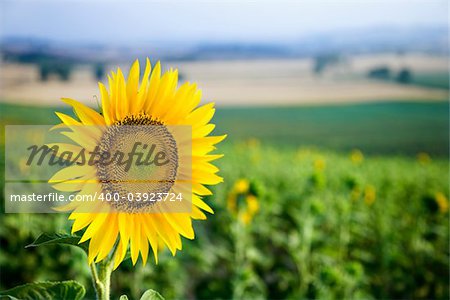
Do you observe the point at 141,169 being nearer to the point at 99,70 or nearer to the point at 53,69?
the point at 99,70

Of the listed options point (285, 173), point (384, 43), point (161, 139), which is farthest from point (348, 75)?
point (161, 139)

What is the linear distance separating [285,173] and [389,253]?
1.71ft

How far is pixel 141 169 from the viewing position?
16.7 inches

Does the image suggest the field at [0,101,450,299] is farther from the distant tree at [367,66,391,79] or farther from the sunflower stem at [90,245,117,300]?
the sunflower stem at [90,245,117,300]

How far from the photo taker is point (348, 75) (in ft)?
8.05

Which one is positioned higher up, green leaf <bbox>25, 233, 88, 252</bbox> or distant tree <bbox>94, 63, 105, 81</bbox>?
distant tree <bbox>94, 63, 105, 81</bbox>

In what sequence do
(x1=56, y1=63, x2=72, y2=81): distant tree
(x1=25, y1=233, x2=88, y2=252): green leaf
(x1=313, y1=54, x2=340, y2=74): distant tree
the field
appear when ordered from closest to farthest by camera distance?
1. (x1=25, y1=233, x2=88, y2=252): green leaf
2. the field
3. (x1=56, y1=63, x2=72, y2=81): distant tree
4. (x1=313, y1=54, x2=340, y2=74): distant tree

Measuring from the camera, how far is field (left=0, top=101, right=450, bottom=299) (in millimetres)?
1265

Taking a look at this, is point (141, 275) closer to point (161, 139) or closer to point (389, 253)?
point (389, 253)

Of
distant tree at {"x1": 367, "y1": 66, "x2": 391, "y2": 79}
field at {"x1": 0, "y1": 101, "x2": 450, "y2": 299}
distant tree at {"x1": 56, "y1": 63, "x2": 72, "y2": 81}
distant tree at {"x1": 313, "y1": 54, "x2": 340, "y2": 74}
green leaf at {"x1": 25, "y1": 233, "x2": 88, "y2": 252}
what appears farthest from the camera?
distant tree at {"x1": 367, "y1": 66, "x2": 391, "y2": 79}

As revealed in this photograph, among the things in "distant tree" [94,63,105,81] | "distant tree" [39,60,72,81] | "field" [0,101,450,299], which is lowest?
"field" [0,101,450,299]

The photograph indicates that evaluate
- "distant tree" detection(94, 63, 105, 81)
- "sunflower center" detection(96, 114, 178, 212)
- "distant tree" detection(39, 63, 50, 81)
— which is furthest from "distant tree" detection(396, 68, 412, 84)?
"sunflower center" detection(96, 114, 178, 212)

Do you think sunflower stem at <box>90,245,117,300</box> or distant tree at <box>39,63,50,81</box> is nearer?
sunflower stem at <box>90,245,117,300</box>

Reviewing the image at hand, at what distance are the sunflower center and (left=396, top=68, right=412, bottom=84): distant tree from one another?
226 cm
